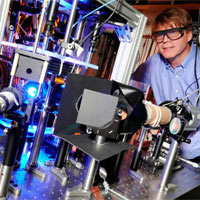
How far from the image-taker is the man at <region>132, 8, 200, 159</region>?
71.9 inches

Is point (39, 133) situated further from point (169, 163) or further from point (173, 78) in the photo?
point (173, 78)

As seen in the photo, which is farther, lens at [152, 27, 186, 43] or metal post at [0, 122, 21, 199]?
lens at [152, 27, 186, 43]

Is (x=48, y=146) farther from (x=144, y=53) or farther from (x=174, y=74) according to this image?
(x=144, y=53)

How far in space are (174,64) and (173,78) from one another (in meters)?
0.13

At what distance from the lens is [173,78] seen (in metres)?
2.20

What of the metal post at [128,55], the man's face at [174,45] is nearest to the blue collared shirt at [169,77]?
the man's face at [174,45]

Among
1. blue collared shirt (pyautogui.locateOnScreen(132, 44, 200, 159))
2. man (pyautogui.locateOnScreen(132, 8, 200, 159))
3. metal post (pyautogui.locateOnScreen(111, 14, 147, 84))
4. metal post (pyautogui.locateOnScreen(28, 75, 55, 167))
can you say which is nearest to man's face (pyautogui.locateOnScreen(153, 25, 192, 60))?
man (pyautogui.locateOnScreen(132, 8, 200, 159))

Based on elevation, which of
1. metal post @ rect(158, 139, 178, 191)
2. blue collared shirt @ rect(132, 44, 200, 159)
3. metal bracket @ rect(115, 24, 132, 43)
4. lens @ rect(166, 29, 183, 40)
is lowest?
metal post @ rect(158, 139, 178, 191)

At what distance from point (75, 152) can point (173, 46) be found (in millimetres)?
1294

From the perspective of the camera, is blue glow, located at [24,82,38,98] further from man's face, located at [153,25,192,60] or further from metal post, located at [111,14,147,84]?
man's face, located at [153,25,192,60]

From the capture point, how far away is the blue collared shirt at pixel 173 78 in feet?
6.08

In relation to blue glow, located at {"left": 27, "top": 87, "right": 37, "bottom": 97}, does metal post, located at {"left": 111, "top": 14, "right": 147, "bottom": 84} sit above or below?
above

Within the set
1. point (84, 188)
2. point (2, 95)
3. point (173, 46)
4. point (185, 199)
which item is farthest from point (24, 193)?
point (173, 46)

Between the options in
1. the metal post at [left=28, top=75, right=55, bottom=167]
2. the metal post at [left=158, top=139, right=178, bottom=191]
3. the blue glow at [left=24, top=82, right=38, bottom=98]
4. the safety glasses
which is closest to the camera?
the blue glow at [left=24, top=82, right=38, bottom=98]
